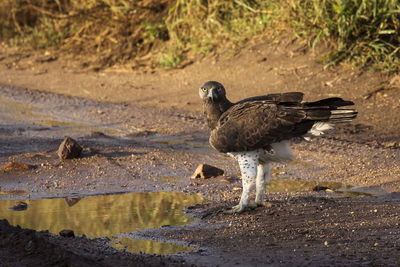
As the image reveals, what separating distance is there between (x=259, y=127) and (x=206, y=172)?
Answer: 128cm

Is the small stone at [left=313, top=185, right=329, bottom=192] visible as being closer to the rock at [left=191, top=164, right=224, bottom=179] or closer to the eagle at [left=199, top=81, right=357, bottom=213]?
the eagle at [left=199, top=81, right=357, bottom=213]

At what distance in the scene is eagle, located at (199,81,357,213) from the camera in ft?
15.7

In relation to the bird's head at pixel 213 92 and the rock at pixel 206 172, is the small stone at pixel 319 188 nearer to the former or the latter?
the rock at pixel 206 172

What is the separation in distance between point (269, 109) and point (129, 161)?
6.86ft

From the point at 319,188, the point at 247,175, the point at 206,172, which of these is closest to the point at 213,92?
the point at 247,175

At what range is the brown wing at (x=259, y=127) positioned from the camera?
15.7 ft

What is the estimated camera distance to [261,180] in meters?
5.02

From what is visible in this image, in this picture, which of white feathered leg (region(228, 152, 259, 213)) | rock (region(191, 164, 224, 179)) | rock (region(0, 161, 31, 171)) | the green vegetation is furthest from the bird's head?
the green vegetation

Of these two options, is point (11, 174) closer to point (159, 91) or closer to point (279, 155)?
point (279, 155)

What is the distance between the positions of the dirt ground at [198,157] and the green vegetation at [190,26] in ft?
1.04

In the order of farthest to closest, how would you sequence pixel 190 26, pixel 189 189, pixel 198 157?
pixel 190 26 → pixel 198 157 → pixel 189 189

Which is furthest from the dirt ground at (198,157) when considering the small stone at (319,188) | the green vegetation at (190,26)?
the green vegetation at (190,26)

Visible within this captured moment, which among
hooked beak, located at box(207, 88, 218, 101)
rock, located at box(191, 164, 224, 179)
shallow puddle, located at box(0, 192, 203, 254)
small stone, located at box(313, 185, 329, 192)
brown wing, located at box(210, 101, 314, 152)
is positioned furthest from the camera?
rock, located at box(191, 164, 224, 179)

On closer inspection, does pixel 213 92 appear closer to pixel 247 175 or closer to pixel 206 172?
pixel 247 175
